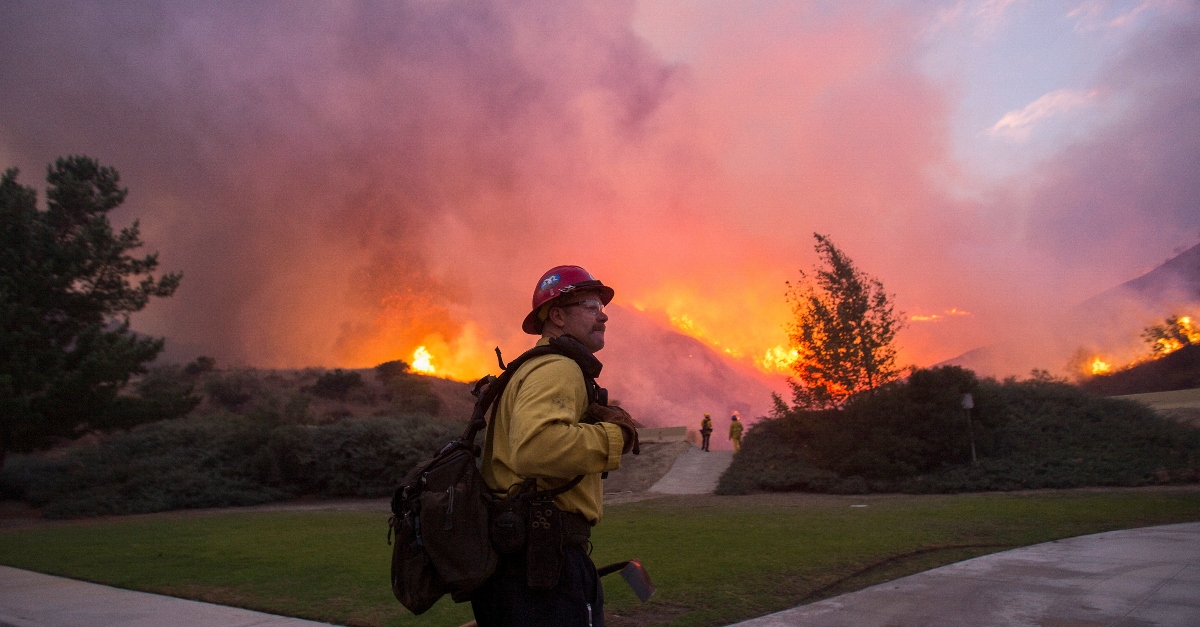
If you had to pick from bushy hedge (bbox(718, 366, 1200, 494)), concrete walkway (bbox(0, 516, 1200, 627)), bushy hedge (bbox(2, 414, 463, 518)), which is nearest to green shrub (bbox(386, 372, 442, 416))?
bushy hedge (bbox(2, 414, 463, 518))

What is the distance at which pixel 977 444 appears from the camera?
21.0 m

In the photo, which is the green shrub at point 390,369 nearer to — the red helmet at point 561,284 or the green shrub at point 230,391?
the green shrub at point 230,391

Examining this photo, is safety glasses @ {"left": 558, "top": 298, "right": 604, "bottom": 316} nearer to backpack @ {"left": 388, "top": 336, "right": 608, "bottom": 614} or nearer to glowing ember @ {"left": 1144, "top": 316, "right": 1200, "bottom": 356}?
backpack @ {"left": 388, "top": 336, "right": 608, "bottom": 614}

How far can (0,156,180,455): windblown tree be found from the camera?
67.1ft

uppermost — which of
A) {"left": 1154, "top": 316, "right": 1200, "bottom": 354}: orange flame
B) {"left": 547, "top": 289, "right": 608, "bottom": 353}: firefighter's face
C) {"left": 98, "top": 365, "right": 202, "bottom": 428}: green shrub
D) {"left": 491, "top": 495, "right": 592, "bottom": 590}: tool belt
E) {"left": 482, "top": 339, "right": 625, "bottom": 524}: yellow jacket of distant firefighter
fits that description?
{"left": 1154, "top": 316, "right": 1200, "bottom": 354}: orange flame

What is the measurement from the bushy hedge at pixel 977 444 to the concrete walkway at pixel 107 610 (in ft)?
57.9

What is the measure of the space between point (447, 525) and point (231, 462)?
2581 cm

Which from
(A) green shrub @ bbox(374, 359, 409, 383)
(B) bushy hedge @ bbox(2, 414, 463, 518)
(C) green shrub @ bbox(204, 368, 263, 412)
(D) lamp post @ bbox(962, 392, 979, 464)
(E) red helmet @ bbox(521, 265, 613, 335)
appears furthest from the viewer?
(A) green shrub @ bbox(374, 359, 409, 383)

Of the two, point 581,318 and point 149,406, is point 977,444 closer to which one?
point 581,318

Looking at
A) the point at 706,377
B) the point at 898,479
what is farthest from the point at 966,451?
the point at 706,377

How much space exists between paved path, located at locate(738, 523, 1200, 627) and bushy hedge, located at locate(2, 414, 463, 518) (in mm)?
20191

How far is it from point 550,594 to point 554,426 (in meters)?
0.62

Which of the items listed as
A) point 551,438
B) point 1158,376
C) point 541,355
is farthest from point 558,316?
point 1158,376

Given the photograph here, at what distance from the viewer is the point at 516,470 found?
242 centimetres
